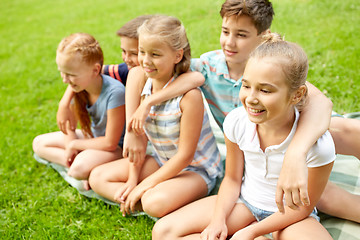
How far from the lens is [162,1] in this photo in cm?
833

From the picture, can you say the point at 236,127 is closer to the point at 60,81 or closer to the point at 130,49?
the point at 130,49

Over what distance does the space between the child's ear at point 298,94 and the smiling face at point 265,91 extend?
17 mm

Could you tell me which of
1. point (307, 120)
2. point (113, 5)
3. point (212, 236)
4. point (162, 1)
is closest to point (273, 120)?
point (307, 120)

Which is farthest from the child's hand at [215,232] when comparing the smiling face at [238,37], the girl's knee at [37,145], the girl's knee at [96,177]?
the girl's knee at [37,145]

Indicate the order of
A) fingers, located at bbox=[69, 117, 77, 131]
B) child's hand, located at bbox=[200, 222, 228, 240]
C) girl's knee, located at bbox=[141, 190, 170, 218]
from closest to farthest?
child's hand, located at bbox=[200, 222, 228, 240] → girl's knee, located at bbox=[141, 190, 170, 218] → fingers, located at bbox=[69, 117, 77, 131]

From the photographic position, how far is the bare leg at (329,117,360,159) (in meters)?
2.21

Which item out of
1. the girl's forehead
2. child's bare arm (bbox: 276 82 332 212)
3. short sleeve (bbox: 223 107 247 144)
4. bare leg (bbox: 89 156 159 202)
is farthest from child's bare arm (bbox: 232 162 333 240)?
the girl's forehead

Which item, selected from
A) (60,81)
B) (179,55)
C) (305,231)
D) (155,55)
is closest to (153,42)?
(155,55)

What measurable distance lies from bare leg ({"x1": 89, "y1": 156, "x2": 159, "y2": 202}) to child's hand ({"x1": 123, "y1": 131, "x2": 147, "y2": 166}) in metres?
0.18

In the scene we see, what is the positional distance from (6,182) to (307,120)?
262 cm

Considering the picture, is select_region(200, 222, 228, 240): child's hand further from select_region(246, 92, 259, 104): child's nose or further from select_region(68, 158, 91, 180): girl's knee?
select_region(68, 158, 91, 180): girl's knee

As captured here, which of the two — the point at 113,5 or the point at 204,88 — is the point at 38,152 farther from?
the point at 113,5

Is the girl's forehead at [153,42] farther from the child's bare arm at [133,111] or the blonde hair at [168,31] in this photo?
the child's bare arm at [133,111]

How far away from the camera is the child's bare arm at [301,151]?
1.69 meters
